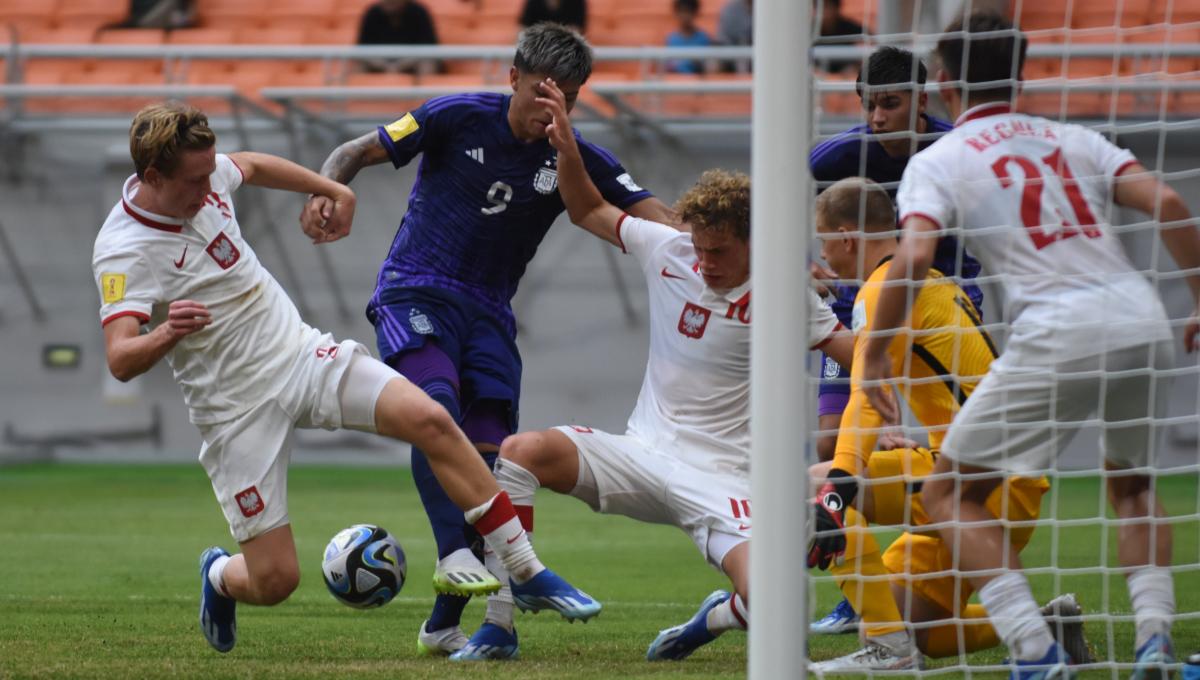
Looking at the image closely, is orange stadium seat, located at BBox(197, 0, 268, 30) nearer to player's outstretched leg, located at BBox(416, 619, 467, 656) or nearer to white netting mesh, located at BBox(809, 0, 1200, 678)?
white netting mesh, located at BBox(809, 0, 1200, 678)

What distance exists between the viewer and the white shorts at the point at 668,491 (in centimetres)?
482

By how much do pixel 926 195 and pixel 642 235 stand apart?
1382 mm

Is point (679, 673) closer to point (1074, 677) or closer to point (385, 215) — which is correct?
point (1074, 677)

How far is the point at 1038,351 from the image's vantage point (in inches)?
159

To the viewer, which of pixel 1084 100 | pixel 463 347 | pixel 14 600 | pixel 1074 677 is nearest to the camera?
pixel 1074 677

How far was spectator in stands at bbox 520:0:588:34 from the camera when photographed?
13.5 meters

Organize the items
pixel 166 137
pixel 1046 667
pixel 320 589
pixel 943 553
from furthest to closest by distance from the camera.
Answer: pixel 320 589 → pixel 943 553 → pixel 166 137 → pixel 1046 667

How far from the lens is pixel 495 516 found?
4672mm

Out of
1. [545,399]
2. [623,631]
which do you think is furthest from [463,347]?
[545,399]

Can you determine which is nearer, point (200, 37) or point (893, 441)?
point (893, 441)

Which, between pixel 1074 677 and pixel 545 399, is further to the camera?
pixel 545 399

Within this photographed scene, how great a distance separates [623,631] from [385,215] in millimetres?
8592

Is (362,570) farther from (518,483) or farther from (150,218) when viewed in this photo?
(150,218)

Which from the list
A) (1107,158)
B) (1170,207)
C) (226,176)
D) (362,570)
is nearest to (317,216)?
(226,176)
